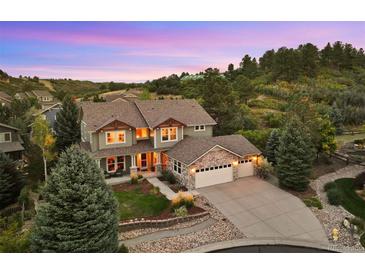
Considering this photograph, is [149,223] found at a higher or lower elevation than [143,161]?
lower

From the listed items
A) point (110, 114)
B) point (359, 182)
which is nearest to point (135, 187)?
point (110, 114)

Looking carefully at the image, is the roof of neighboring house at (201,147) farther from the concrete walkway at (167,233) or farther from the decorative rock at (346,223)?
the decorative rock at (346,223)

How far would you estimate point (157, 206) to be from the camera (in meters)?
15.9

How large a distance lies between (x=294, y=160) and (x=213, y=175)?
523 centimetres

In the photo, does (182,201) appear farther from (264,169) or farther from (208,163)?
(264,169)

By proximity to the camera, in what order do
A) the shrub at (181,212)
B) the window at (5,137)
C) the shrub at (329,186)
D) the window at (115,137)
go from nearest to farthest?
the shrub at (181,212) < the shrub at (329,186) < the window at (115,137) < the window at (5,137)

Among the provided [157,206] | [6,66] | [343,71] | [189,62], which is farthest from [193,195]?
[343,71]

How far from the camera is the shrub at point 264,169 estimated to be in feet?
65.9

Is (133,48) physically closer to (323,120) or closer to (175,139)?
(175,139)

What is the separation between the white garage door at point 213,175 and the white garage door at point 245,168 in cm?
97

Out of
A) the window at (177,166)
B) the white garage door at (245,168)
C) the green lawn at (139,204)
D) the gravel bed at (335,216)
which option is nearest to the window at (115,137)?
the window at (177,166)

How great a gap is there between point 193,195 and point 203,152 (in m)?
2.92

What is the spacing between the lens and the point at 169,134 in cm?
2184

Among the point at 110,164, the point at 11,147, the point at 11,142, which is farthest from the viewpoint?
the point at 11,142
